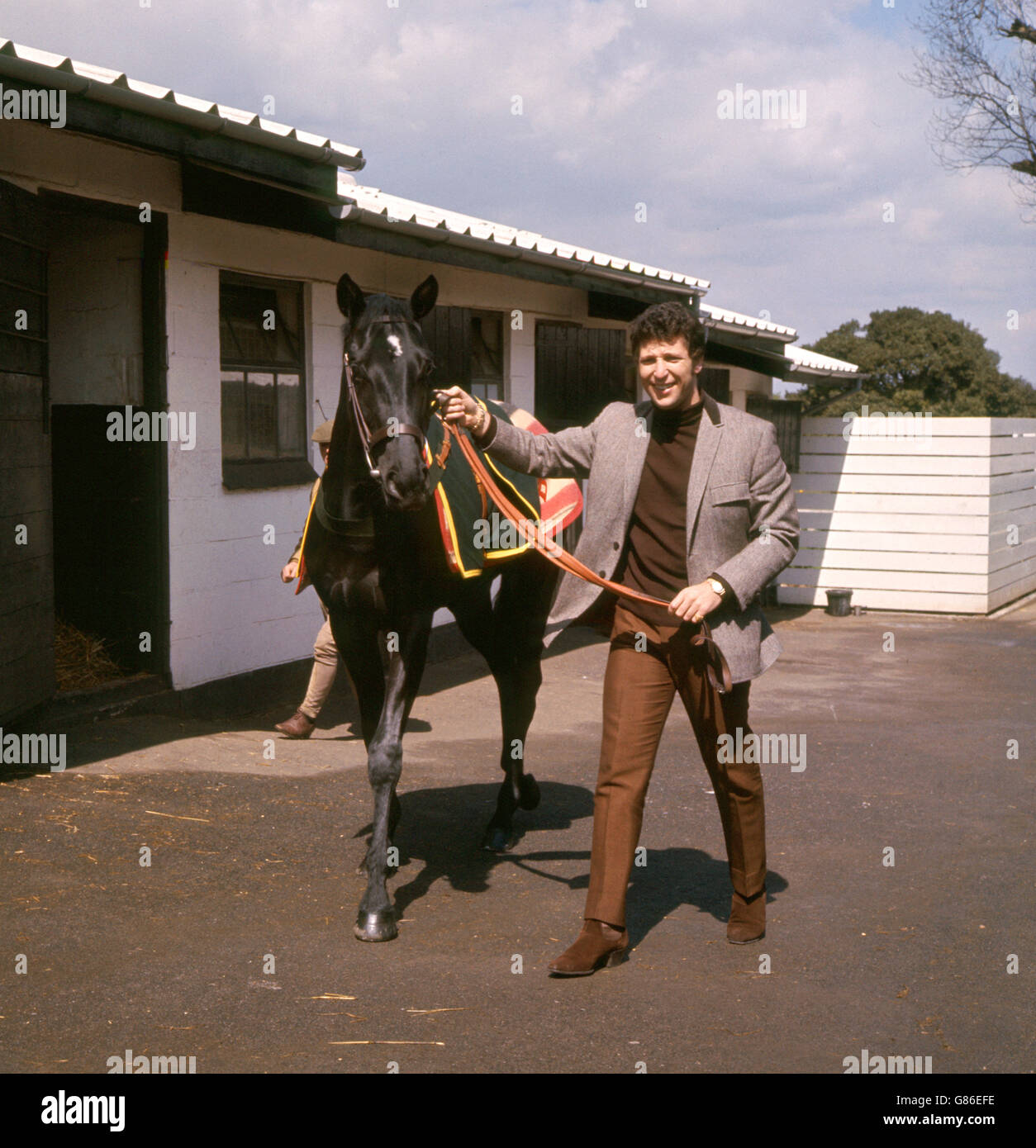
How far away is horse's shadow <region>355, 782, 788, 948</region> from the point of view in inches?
213

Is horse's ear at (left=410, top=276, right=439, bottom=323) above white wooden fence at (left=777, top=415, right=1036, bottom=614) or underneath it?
above

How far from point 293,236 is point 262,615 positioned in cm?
270

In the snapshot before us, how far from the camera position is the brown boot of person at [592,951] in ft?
14.7

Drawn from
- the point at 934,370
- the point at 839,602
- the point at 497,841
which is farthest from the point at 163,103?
the point at 934,370

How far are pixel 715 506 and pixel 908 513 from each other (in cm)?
1189

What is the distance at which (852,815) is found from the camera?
686cm

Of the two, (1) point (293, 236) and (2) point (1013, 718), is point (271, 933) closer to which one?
(1) point (293, 236)

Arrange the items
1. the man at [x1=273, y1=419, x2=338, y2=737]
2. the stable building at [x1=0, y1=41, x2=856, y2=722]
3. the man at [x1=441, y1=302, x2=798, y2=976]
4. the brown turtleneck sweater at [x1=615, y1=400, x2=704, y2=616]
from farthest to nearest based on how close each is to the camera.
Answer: the man at [x1=273, y1=419, x2=338, y2=737] < the stable building at [x1=0, y1=41, x2=856, y2=722] < the brown turtleneck sweater at [x1=615, y1=400, x2=704, y2=616] < the man at [x1=441, y1=302, x2=798, y2=976]

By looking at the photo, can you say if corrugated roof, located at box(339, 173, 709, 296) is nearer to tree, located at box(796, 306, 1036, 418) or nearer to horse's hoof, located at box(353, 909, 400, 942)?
horse's hoof, located at box(353, 909, 400, 942)

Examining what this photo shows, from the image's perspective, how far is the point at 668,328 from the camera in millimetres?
4539

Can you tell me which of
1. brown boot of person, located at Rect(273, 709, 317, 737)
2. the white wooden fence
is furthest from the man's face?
the white wooden fence

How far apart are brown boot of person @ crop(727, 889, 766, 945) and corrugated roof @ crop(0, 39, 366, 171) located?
4.73m

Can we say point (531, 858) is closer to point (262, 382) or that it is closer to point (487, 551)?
point (487, 551)

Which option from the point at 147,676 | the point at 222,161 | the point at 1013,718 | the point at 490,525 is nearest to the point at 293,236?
the point at 222,161
